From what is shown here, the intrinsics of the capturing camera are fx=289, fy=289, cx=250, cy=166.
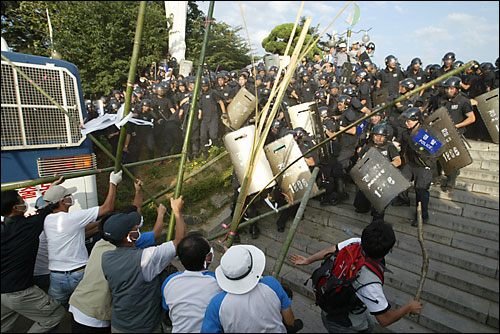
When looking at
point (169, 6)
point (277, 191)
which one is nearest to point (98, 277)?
point (169, 6)

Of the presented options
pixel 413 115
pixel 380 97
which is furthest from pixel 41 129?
pixel 380 97

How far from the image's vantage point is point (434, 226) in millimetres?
5656

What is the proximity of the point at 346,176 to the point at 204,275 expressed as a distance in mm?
5589

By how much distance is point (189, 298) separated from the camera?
2184mm

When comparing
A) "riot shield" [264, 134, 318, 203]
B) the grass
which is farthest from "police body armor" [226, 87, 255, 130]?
"riot shield" [264, 134, 318, 203]

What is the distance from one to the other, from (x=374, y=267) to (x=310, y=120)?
17.6 feet

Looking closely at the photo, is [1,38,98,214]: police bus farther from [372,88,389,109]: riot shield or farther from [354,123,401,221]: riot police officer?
[372,88,389,109]: riot shield

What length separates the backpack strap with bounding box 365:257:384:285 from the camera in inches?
90.5

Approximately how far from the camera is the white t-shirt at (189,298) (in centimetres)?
213

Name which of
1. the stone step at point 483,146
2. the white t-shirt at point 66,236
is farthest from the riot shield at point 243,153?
the stone step at point 483,146

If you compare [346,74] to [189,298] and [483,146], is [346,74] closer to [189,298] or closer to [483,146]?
[483,146]

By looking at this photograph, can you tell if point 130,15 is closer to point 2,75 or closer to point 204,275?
point 204,275

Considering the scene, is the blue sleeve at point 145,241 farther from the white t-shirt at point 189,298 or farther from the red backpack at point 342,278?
the red backpack at point 342,278

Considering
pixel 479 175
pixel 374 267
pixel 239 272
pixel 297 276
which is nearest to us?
pixel 239 272
